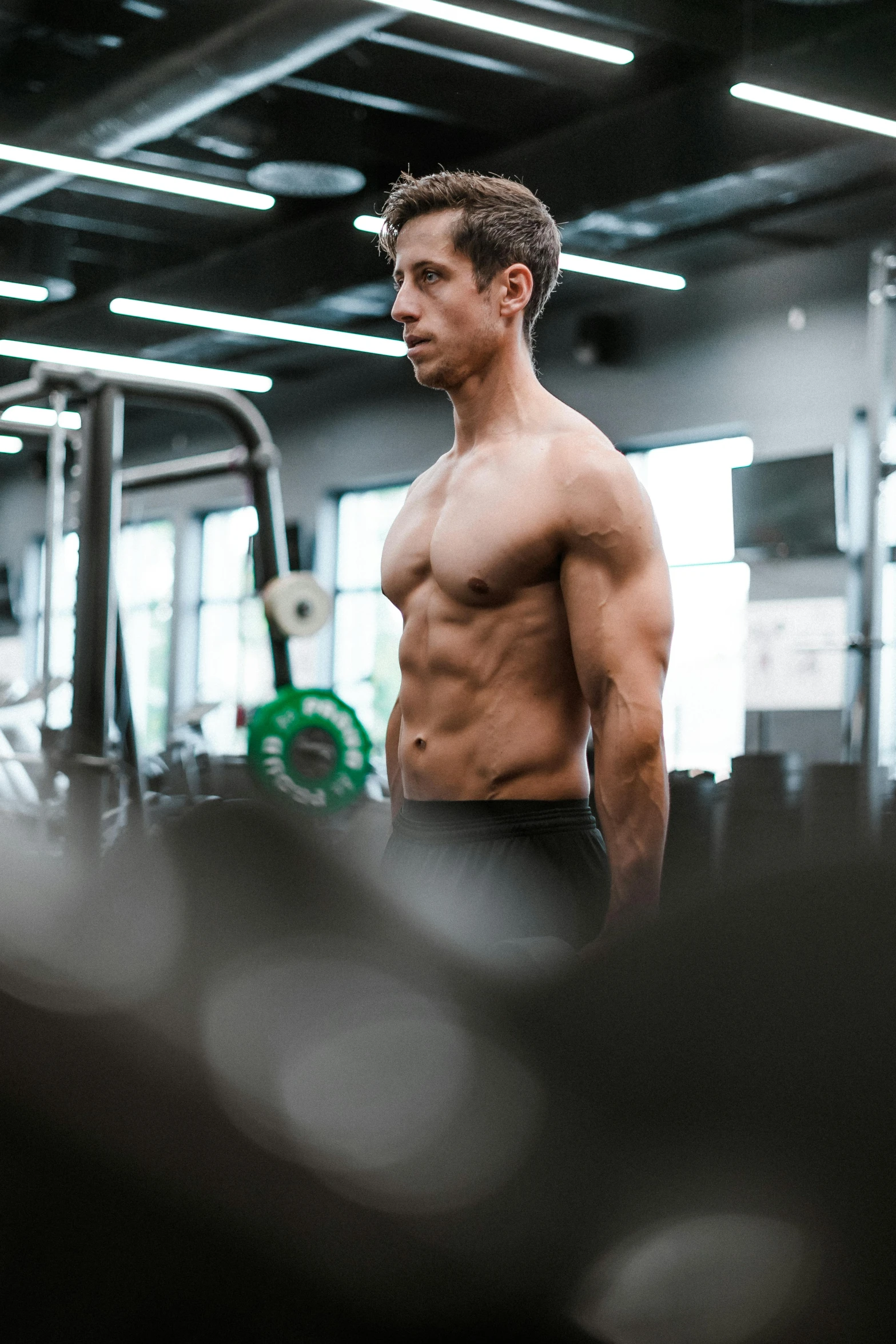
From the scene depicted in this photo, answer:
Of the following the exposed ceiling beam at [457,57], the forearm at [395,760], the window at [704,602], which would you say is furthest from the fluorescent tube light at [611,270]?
the forearm at [395,760]

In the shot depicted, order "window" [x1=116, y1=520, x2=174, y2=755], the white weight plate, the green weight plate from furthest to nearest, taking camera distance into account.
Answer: "window" [x1=116, y1=520, x2=174, y2=755] < the white weight plate < the green weight plate

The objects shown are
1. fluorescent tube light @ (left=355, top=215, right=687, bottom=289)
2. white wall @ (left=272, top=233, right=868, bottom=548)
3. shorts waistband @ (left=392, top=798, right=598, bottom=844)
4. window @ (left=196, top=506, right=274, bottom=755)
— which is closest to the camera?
shorts waistband @ (left=392, top=798, right=598, bottom=844)

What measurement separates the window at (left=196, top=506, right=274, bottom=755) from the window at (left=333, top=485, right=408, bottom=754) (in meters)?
0.72

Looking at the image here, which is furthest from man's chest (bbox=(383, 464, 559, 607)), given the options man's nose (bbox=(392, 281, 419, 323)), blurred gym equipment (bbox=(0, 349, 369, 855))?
blurred gym equipment (bbox=(0, 349, 369, 855))

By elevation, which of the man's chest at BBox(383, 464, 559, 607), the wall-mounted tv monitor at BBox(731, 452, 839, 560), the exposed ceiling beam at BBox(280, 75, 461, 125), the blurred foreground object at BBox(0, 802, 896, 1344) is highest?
the exposed ceiling beam at BBox(280, 75, 461, 125)

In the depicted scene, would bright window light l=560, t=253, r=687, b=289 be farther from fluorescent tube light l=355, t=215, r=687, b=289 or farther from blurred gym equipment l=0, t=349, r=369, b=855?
blurred gym equipment l=0, t=349, r=369, b=855

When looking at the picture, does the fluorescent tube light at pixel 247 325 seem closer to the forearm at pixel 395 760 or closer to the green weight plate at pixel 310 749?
the forearm at pixel 395 760

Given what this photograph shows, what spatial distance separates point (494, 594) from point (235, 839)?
3.96 ft

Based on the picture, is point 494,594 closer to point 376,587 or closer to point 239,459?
point 239,459

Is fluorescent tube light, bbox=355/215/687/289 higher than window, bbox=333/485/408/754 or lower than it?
higher

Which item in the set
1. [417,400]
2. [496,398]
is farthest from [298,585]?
[417,400]

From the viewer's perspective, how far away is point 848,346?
299 inches

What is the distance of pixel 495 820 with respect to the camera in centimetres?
147

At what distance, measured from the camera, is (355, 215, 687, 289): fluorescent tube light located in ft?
24.3
